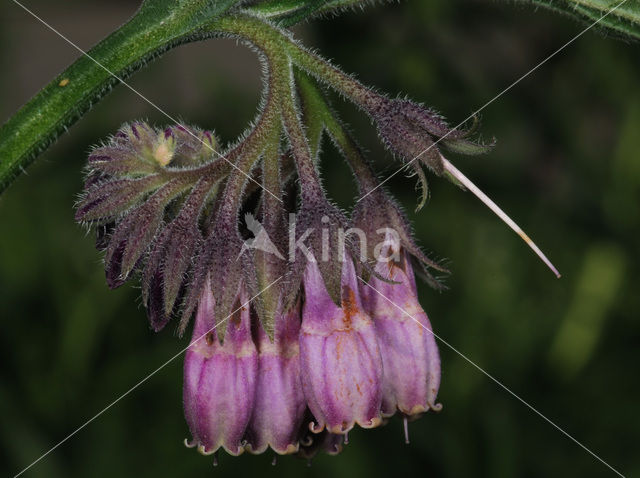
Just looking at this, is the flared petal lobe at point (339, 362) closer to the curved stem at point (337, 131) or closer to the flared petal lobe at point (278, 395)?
the flared petal lobe at point (278, 395)

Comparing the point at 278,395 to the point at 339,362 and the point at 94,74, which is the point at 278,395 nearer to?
the point at 339,362

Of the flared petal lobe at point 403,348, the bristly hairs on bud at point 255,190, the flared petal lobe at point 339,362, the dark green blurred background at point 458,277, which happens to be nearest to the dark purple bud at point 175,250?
the bristly hairs on bud at point 255,190

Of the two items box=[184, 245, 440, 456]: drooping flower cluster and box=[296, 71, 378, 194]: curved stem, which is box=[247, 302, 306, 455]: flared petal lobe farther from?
box=[296, 71, 378, 194]: curved stem

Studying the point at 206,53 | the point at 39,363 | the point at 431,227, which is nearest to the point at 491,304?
the point at 431,227

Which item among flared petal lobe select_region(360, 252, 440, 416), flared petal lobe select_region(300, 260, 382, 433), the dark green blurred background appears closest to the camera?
flared petal lobe select_region(300, 260, 382, 433)

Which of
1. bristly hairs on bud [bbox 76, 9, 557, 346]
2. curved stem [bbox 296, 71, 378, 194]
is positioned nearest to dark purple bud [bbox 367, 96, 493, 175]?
bristly hairs on bud [bbox 76, 9, 557, 346]

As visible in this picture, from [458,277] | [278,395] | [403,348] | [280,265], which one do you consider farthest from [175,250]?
[458,277]

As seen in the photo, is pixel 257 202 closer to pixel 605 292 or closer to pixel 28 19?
pixel 605 292
